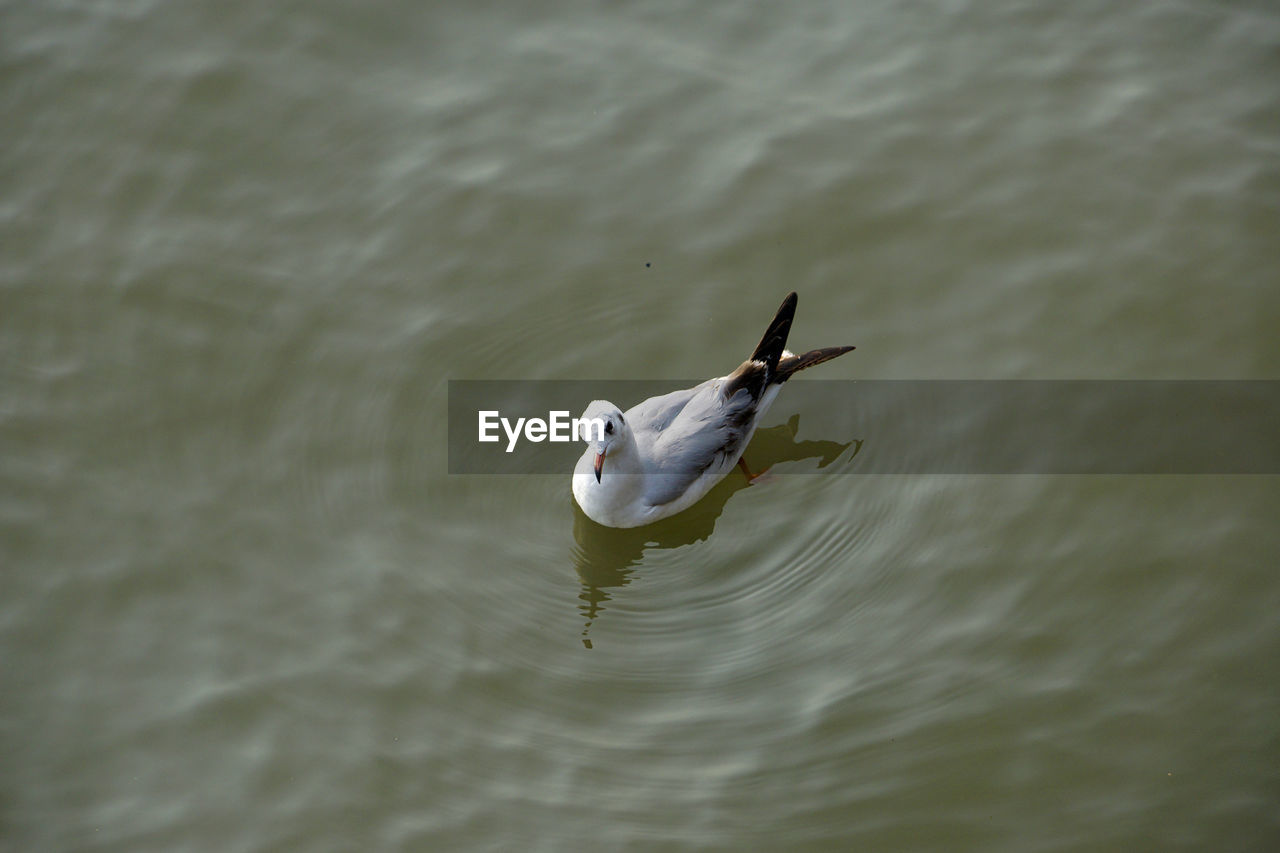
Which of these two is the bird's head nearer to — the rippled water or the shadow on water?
the shadow on water

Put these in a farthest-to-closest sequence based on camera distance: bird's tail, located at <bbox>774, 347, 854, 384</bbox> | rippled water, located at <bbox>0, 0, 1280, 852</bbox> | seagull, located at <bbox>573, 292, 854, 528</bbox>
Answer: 1. bird's tail, located at <bbox>774, 347, 854, 384</bbox>
2. seagull, located at <bbox>573, 292, 854, 528</bbox>
3. rippled water, located at <bbox>0, 0, 1280, 852</bbox>

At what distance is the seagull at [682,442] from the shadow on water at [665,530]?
10cm

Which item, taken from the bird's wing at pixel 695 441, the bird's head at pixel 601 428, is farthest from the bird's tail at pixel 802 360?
the bird's head at pixel 601 428

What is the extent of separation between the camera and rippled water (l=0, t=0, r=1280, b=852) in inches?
244

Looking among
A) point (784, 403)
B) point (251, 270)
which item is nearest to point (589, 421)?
point (784, 403)

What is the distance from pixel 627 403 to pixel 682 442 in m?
0.66

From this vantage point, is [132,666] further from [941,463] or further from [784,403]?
[941,463]

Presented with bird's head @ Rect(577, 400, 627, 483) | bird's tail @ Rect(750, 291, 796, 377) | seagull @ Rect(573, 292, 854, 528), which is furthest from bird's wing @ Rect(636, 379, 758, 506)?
bird's head @ Rect(577, 400, 627, 483)

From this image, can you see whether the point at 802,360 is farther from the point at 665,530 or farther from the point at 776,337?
the point at 665,530

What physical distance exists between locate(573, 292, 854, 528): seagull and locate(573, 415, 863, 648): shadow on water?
0.34ft

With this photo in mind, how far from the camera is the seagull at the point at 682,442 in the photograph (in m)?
7.07

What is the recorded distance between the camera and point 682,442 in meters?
7.23

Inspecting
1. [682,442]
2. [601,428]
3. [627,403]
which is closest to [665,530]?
[682,442]

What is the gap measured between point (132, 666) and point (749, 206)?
15.1 ft
